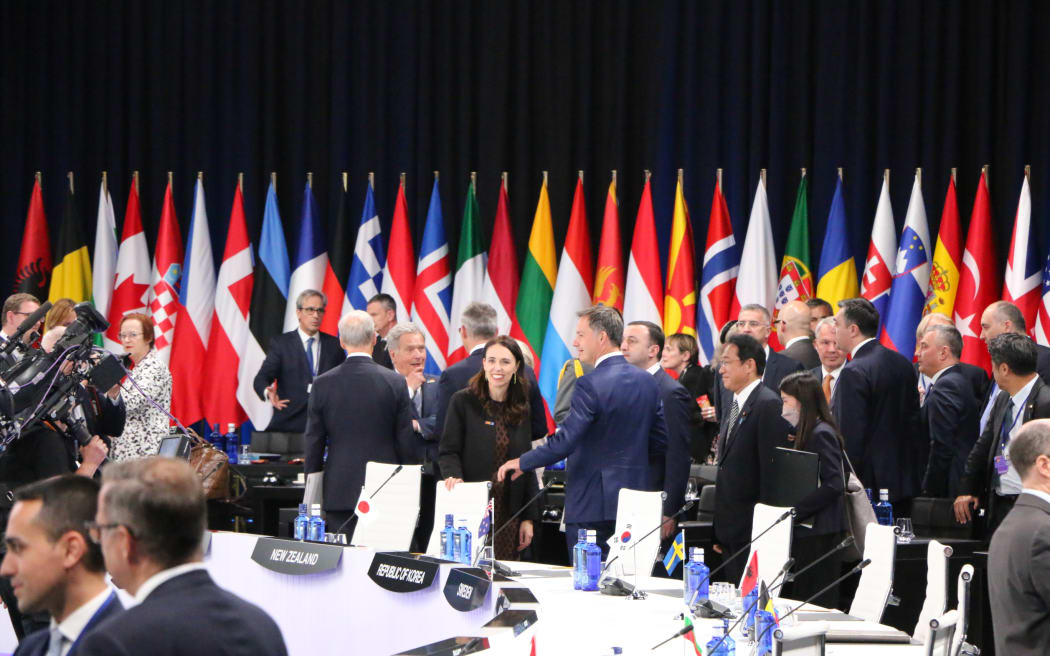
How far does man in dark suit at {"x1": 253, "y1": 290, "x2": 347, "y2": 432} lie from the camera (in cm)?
812

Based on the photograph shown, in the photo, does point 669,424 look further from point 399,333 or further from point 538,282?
point 538,282

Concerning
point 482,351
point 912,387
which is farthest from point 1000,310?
point 482,351

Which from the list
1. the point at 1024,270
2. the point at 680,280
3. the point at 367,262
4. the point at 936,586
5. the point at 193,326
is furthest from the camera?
the point at 193,326

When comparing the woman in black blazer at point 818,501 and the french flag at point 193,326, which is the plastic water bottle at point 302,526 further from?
the french flag at point 193,326

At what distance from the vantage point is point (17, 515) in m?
2.27

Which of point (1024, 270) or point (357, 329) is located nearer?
point (357, 329)

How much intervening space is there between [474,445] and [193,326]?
4.39m

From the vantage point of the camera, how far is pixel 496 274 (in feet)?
30.3

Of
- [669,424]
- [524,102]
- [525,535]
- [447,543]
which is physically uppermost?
[524,102]

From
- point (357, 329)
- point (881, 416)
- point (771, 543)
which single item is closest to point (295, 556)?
point (357, 329)

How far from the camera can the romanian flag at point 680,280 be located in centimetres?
879

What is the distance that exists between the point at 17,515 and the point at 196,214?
758cm

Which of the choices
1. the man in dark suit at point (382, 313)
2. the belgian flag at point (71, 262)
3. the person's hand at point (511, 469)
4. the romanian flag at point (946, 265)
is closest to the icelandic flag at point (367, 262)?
the man in dark suit at point (382, 313)

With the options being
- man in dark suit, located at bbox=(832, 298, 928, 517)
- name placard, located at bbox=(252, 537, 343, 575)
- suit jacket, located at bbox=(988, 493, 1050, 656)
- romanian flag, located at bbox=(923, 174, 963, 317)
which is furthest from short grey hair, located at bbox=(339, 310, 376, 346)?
romanian flag, located at bbox=(923, 174, 963, 317)
